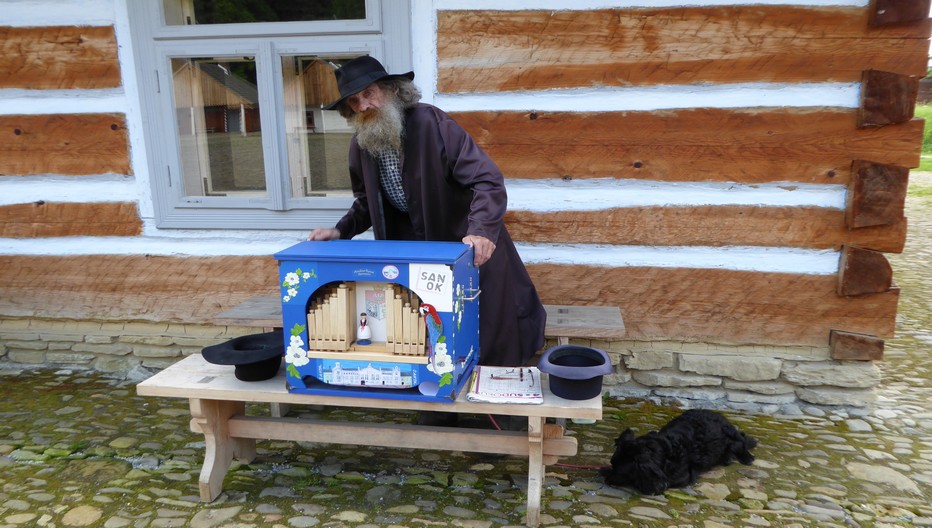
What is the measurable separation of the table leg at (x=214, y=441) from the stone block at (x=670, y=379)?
2318mm

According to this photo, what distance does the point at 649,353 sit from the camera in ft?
13.0

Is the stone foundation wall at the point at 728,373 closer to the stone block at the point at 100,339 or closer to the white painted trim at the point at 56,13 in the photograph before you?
the stone block at the point at 100,339

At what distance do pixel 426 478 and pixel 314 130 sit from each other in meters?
2.18

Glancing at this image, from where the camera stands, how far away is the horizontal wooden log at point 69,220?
14.0 ft

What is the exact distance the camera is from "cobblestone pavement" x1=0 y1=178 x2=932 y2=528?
2830mm

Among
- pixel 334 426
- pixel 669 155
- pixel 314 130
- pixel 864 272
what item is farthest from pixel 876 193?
pixel 314 130

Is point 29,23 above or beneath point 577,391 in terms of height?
above

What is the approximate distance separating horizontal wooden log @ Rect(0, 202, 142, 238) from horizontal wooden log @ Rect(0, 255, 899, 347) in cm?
17

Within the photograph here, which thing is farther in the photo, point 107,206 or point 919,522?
point 107,206

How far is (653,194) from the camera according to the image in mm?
3764

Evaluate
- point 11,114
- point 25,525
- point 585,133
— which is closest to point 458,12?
point 585,133

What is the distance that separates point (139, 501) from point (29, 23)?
301 centimetres

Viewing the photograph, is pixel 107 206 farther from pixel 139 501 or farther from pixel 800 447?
pixel 800 447

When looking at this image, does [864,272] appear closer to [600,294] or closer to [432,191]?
[600,294]
